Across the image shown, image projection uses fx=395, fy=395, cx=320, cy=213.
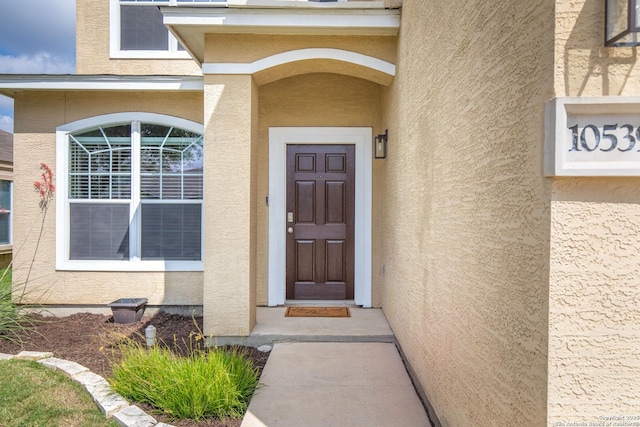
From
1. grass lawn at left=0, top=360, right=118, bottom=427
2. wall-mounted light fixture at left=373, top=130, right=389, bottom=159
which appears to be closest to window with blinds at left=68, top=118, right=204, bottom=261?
grass lawn at left=0, top=360, right=118, bottom=427

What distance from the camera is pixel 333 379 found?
3658 millimetres

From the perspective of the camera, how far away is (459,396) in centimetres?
239

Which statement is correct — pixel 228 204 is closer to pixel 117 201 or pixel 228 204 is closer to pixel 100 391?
pixel 100 391

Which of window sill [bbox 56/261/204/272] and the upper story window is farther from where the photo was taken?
the upper story window

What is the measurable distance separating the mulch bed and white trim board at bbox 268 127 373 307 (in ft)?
4.30

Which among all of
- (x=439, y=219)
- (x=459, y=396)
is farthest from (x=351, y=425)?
(x=439, y=219)

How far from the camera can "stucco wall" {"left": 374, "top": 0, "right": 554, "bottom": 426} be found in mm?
1570

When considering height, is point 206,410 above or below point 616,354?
below

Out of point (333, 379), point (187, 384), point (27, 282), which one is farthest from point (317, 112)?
point (27, 282)

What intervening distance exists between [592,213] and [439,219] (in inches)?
54.3

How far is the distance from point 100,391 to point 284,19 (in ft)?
13.1

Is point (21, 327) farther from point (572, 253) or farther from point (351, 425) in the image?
point (572, 253)

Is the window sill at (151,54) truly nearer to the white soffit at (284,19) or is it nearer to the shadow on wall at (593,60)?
the white soffit at (284,19)

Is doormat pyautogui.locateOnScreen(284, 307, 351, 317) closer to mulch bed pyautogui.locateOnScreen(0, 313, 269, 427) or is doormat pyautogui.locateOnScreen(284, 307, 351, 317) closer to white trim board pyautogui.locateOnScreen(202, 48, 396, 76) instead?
mulch bed pyautogui.locateOnScreen(0, 313, 269, 427)
